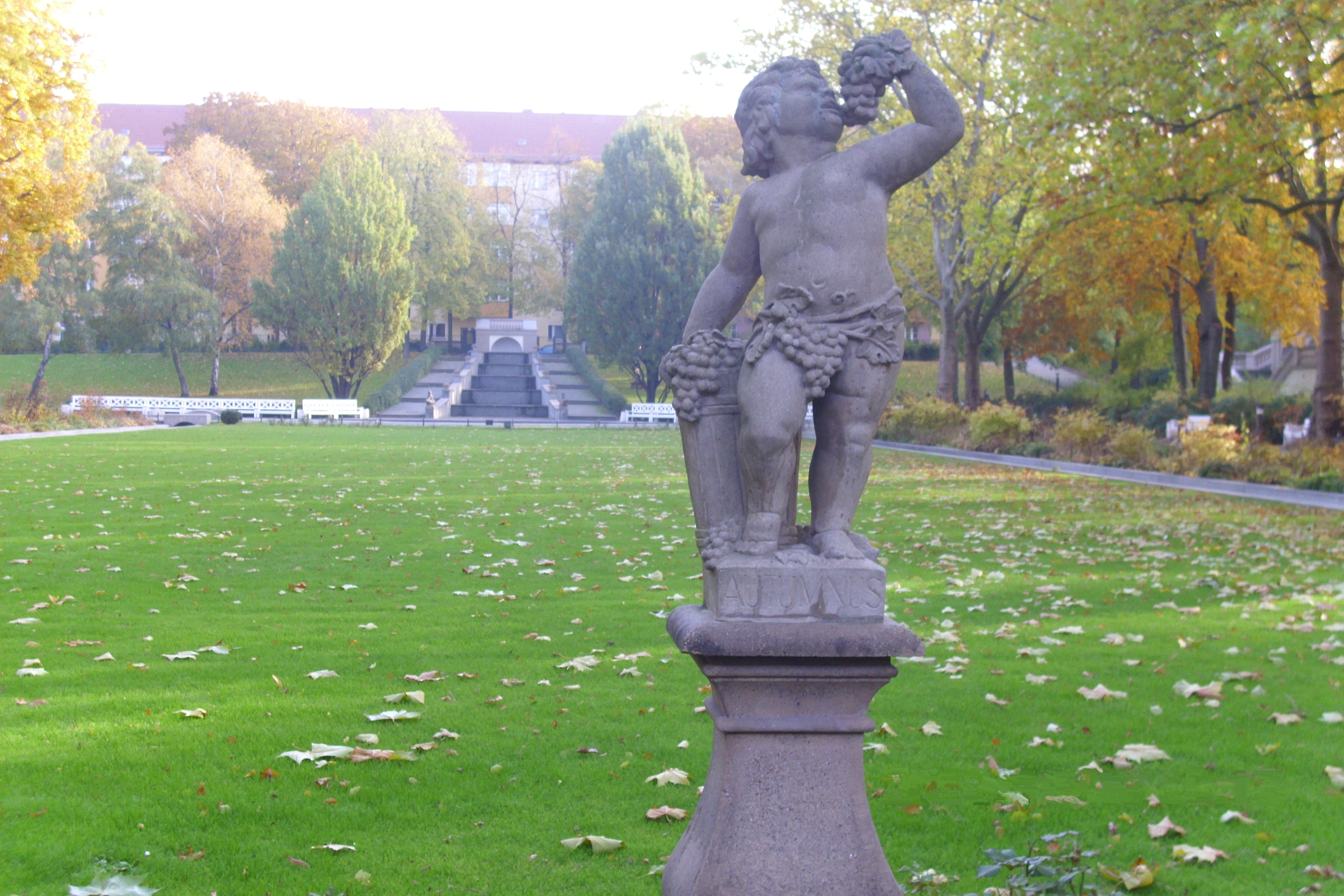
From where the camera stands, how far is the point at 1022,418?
24.9 metres

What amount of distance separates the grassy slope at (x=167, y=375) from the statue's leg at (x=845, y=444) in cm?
5172

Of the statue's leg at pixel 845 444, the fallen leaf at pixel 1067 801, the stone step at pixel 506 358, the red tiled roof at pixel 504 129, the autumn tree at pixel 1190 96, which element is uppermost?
the red tiled roof at pixel 504 129

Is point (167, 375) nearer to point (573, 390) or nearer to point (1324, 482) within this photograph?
point (573, 390)

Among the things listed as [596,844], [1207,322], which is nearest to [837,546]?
[596,844]

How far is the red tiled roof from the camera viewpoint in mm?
78375

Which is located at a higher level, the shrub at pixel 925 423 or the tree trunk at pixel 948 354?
the tree trunk at pixel 948 354

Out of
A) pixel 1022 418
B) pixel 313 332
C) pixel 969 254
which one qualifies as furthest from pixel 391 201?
pixel 1022 418

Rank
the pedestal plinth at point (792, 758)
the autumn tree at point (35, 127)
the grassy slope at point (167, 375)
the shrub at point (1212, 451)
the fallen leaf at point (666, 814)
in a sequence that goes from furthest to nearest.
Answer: the grassy slope at point (167, 375) → the shrub at point (1212, 451) → the autumn tree at point (35, 127) → the fallen leaf at point (666, 814) → the pedestal plinth at point (792, 758)

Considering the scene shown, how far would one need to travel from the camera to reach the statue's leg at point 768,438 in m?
3.17

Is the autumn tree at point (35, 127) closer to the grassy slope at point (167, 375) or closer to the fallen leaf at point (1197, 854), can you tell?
the fallen leaf at point (1197, 854)

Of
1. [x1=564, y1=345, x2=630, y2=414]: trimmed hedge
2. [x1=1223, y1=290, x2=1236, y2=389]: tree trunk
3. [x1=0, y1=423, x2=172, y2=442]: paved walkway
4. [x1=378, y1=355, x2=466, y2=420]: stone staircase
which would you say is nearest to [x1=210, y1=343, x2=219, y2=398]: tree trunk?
[x1=378, y1=355, x2=466, y2=420]: stone staircase

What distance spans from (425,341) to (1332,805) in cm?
6785

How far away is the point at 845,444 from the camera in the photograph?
3379mm

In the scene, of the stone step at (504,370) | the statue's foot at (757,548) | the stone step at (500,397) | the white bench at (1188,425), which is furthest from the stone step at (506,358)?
the statue's foot at (757,548)
